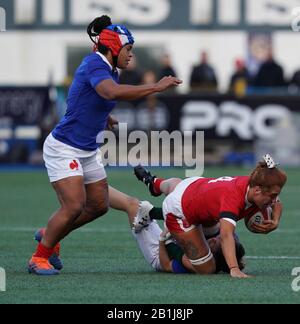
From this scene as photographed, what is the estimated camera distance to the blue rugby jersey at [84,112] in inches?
367

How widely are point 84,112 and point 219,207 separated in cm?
133

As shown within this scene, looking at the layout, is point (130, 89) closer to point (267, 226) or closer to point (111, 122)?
point (111, 122)

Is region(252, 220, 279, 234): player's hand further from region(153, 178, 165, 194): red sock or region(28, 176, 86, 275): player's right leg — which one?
region(28, 176, 86, 275): player's right leg

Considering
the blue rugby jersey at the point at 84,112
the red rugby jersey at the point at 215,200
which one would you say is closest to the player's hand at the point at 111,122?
the blue rugby jersey at the point at 84,112

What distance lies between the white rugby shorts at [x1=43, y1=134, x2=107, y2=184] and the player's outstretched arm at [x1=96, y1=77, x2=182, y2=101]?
1.94 ft

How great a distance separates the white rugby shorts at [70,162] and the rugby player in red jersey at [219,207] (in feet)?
2.07

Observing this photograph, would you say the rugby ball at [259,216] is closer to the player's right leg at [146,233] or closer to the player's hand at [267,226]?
the player's hand at [267,226]

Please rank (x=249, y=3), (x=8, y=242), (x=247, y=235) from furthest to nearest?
(x=249, y=3) < (x=247, y=235) < (x=8, y=242)

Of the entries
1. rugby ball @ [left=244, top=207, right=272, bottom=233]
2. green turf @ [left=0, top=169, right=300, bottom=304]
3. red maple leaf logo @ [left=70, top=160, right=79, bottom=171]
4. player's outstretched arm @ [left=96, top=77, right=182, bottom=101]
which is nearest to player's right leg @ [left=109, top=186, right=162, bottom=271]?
green turf @ [left=0, top=169, right=300, bottom=304]

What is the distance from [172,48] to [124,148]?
10948 mm

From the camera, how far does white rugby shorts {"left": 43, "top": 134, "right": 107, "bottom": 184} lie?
9289mm
